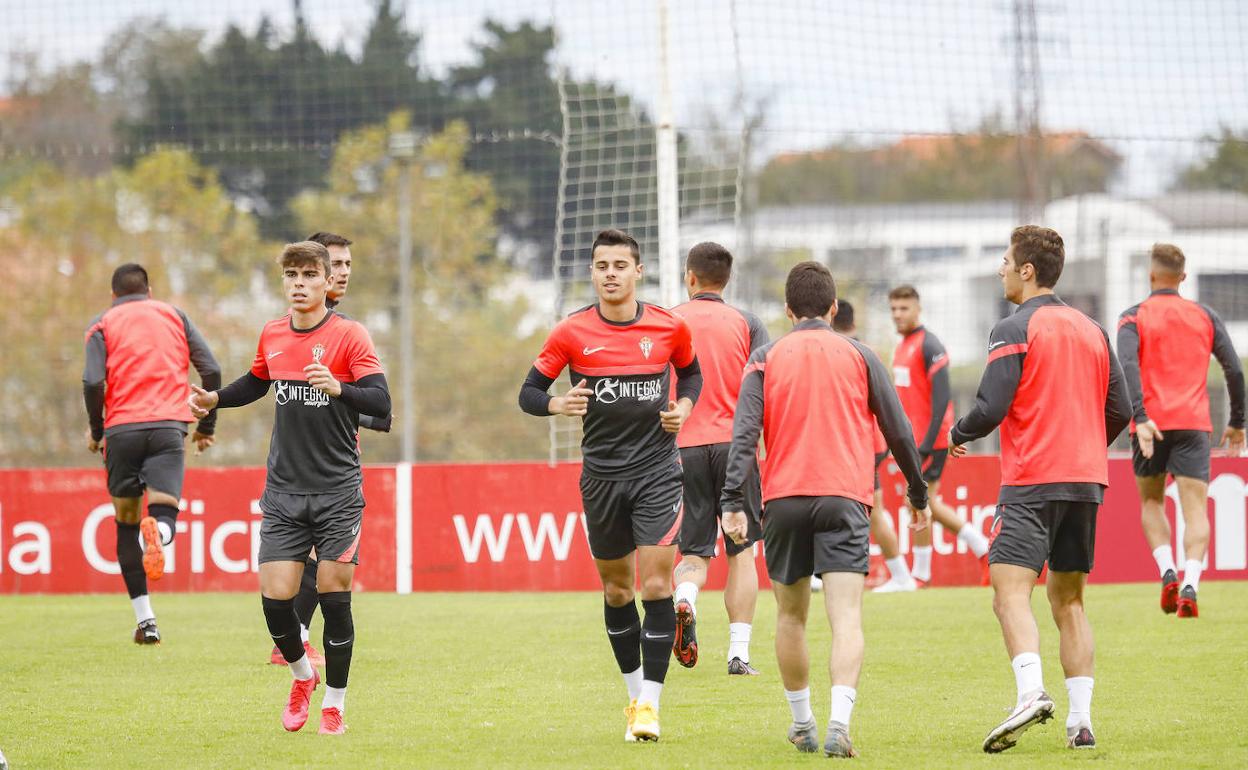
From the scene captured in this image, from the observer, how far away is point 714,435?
8711 mm

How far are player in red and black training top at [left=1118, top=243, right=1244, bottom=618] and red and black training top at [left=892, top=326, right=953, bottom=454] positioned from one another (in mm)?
2076

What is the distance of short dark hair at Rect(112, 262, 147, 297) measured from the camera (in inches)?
425

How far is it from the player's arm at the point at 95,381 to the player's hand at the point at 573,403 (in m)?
4.80

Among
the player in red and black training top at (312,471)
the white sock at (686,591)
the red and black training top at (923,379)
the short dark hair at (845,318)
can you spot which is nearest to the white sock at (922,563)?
the red and black training top at (923,379)

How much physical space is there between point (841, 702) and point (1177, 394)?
572cm

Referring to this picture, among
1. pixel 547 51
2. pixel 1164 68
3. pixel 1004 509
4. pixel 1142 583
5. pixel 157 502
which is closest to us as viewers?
pixel 1004 509

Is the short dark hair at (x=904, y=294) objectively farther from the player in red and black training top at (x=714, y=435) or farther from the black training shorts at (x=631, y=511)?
the black training shorts at (x=631, y=511)

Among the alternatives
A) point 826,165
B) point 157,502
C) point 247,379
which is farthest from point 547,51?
point 247,379

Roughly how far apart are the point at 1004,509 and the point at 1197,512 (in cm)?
476

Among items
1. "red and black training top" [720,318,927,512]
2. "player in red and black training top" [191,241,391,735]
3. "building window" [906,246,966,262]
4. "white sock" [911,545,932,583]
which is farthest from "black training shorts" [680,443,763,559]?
"building window" [906,246,966,262]

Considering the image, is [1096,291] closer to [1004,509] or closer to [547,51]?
[547,51]

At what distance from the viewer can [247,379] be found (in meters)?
7.36

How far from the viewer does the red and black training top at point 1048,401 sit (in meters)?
6.45

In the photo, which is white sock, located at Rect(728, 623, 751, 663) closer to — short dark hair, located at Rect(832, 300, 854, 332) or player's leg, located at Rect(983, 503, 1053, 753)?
player's leg, located at Rect(983, 503, 1053, 753)
